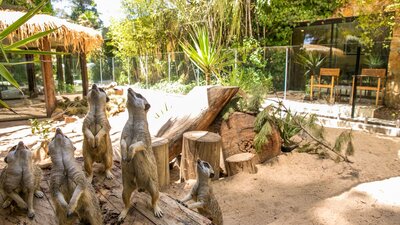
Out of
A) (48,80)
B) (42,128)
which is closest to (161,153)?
(42,128)

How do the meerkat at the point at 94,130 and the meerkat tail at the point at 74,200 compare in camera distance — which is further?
the meerkat at the point at 94,130

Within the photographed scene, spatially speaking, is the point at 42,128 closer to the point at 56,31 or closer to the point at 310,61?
the point at 56,31

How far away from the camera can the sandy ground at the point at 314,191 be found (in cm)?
331

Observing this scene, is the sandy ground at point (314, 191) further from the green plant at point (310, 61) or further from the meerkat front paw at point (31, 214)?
the green plant at point (310, 61)

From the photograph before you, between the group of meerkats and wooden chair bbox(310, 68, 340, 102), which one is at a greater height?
wooden chair bbox(310, 68, 340, 102)

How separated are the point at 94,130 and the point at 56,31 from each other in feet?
21.9

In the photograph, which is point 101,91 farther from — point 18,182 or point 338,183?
point 338,183

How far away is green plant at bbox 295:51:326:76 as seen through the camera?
26.9 feet

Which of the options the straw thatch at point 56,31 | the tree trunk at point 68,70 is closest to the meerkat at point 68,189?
the straw thatch at point 56,31

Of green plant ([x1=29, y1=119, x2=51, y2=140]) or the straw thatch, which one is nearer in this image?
green plant ([x1=29, y1=119, x2=51, y2=140])

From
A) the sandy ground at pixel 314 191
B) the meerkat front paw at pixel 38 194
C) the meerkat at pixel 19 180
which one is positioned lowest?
the sandy ground at pixel 314 191

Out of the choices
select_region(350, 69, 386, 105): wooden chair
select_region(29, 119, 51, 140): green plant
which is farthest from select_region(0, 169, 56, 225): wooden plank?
select_region(350, 69, 386, 105): wooden chair

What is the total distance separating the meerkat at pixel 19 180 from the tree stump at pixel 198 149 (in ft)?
7.89

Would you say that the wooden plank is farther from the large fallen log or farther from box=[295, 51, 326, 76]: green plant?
box=[295, 51, 326, 76]: green plant
